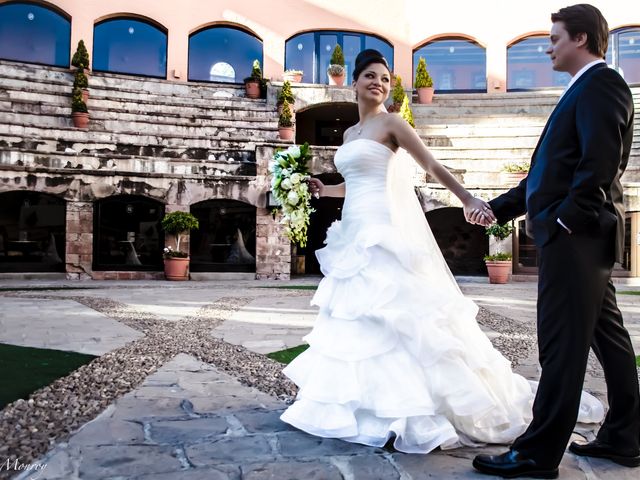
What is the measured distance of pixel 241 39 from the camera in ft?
71.5

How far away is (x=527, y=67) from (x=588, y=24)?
21.7 meters

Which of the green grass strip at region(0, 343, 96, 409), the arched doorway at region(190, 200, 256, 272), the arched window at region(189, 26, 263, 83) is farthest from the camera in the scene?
the arched window at region(189, 26, 263, 83)

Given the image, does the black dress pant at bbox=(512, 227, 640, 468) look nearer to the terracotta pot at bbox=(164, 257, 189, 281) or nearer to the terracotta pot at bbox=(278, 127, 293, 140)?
the terracotta pot at bbox=(164, 257, 189, 281)

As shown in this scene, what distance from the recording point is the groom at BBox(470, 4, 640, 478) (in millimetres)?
2209

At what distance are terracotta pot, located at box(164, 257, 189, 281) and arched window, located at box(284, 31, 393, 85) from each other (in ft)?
35.6

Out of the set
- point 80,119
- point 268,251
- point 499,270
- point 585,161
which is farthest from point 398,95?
point 585,161

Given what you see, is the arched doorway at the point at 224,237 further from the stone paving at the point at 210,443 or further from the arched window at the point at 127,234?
the stone paving at the point at 210,443

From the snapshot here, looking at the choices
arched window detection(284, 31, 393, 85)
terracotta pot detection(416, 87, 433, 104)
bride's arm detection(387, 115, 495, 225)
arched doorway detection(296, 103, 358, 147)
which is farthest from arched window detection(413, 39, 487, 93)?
bride's arm detection(387, 115, 495, 225)

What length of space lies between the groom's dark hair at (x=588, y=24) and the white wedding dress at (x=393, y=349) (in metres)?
1.06

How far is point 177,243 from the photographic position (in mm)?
13992

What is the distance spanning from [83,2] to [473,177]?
47.8 feet

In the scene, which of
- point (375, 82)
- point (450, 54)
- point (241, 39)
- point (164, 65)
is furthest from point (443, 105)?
point (375, 82)

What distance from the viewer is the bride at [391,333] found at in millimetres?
2650

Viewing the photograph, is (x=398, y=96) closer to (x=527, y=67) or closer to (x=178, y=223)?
(x=527, y=67)
